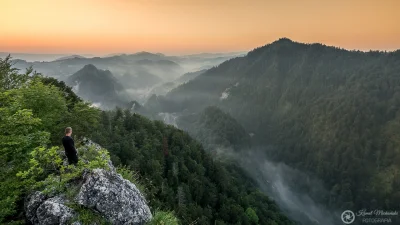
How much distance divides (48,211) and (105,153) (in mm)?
3927

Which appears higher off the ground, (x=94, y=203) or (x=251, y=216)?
(x=94, y=203)

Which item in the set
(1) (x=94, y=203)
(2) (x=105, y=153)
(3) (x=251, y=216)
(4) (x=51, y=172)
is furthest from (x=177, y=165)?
(1) (x=94, y=203)

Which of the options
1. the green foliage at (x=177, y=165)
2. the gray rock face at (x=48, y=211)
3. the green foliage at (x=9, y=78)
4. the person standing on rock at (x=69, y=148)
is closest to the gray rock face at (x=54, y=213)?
the gray rock face at (x=48, y=211)

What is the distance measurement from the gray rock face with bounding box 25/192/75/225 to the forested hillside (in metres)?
0.62

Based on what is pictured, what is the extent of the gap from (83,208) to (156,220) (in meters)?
3.91

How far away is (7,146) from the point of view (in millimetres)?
16000

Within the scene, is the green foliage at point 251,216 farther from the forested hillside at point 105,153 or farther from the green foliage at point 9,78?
the green foliage at point 9,78

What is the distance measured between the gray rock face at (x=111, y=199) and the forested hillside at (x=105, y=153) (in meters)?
0.89

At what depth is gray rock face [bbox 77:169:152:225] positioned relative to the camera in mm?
13930

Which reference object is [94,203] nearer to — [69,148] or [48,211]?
[48,211]

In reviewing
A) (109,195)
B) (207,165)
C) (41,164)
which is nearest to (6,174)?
(41,164)

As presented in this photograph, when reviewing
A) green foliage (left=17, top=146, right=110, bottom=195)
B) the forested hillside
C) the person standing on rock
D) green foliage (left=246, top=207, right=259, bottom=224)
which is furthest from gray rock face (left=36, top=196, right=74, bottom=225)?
green foliage (left=246, top=207, right=259, bottom=224)

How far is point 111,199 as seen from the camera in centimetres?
1431

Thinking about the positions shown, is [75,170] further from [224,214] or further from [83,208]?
[224,214]
